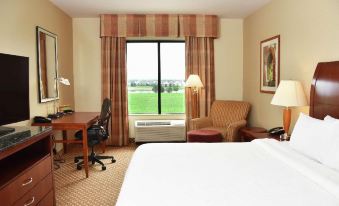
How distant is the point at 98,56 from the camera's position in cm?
530

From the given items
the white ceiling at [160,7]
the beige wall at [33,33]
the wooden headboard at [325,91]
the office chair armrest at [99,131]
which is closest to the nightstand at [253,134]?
the wooden headboard at [325,91]

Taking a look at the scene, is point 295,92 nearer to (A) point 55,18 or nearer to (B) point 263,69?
(B) point 263,69

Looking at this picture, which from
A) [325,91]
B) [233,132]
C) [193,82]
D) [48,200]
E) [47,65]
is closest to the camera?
[48,200]

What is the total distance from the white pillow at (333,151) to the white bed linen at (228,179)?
0.22ft

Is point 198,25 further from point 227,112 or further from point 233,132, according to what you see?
point 233,132

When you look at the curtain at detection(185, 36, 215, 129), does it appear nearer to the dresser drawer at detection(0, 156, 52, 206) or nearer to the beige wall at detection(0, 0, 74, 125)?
the beige wall at detection(0, 0, 74, 125)

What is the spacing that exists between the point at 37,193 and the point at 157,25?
3.64m

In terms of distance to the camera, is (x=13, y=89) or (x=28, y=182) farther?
(x=13, y=89)

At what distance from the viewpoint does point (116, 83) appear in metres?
5.21

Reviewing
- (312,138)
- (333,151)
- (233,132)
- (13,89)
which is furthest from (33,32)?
(333,151)

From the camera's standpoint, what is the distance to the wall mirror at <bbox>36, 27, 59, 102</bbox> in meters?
3.81

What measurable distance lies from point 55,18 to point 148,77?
6.60 feet

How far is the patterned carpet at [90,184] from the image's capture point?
2918mm

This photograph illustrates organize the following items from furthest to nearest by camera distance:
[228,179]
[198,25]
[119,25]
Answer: [198,25] → [119,25] → [228,179]
